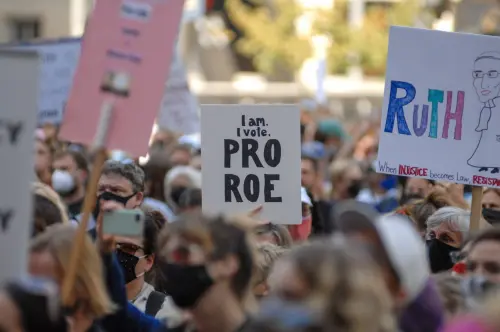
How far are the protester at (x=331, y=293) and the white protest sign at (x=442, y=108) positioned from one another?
3.45m

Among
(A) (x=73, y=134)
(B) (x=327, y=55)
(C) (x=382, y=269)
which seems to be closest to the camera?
(C) (x=382, y=269)

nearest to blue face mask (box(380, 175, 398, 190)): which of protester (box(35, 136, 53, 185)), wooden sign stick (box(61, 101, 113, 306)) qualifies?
protester (box(35, 136, 53, 185))

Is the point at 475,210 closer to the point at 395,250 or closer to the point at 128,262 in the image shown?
the point at 128,262

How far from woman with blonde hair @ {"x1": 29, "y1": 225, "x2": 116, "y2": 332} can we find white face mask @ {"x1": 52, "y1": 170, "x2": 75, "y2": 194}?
17.0ft

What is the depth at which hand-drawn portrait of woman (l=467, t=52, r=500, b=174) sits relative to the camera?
311 inches

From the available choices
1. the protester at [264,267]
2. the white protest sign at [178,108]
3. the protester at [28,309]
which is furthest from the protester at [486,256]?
the white protest sign at [178,108]

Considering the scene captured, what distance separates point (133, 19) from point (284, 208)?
260cm

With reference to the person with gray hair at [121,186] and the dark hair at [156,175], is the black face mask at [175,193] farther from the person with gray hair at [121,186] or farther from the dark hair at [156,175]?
the person with gray hair at [121,186]

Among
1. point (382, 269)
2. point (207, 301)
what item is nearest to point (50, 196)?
point (207, 301)

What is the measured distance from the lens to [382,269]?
473cm

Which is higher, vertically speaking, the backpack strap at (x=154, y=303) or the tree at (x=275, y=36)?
the backpack strap at (x=154, y=303)

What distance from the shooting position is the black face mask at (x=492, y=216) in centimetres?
852

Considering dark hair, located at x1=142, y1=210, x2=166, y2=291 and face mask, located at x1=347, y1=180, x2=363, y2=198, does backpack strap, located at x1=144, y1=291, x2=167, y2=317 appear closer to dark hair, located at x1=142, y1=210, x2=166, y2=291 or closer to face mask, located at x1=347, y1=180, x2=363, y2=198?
dark hair, located at x1=142, y1=210, x2=166, y2=291

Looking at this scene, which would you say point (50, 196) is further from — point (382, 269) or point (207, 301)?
point (382, 269)
